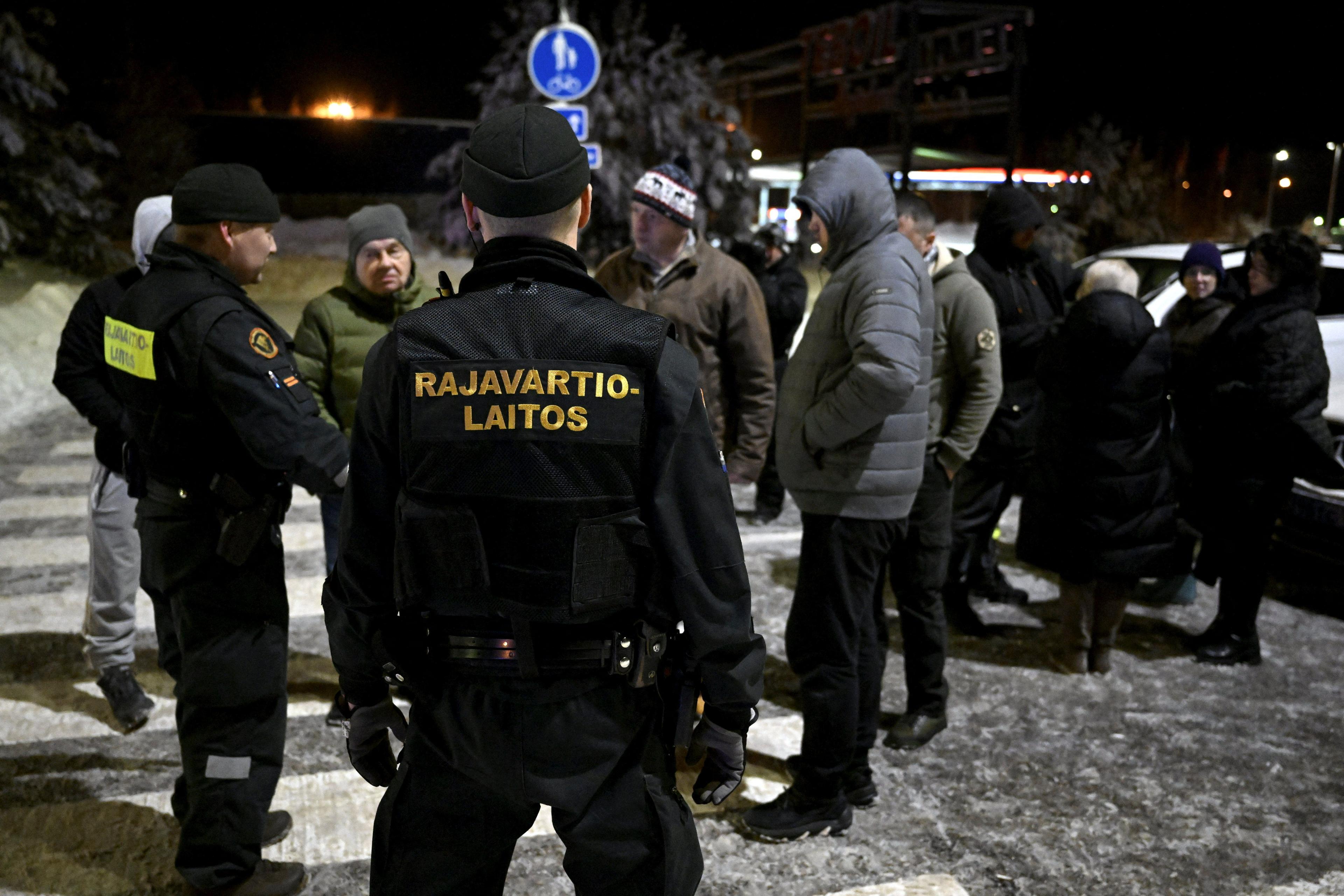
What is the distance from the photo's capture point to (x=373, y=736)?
2262 millimetres

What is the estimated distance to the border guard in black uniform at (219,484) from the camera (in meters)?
3.03

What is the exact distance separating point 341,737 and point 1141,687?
3685 mm

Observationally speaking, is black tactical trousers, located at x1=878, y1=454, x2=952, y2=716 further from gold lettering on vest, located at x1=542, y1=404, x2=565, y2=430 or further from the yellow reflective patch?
the yellow reflective patch

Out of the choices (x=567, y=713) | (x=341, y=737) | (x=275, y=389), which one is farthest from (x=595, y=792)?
(x=341, y=737)

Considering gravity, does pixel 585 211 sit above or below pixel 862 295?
above

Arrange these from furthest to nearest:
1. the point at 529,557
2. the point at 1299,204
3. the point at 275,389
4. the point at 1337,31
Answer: the point at 1299,204, the point at 1337,31, the point at 275,389, the point at 529,557

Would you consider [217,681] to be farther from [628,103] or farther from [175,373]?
[628,103]

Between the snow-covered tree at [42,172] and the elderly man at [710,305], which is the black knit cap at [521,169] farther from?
the snow-covered tree at [42,172]

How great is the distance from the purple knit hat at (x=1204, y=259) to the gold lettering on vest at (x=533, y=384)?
5334mm

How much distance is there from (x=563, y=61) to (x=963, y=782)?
8.27 meters

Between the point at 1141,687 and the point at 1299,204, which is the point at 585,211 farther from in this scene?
the point at 1299,204

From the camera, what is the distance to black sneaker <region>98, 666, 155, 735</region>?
4.38 metres

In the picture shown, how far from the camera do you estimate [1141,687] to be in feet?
16.7

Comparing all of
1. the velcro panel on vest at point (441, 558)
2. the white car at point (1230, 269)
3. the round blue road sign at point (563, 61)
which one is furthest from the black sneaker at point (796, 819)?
the round blue road sign at point (563, 61)
